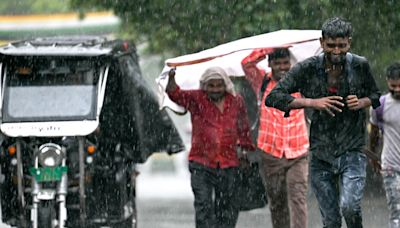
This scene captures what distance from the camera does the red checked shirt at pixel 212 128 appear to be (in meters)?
10.0

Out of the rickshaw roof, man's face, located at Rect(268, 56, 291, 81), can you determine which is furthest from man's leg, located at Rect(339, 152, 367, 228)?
the rickshaw roof

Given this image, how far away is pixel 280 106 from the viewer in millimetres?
8086

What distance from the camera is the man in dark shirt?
7973mm

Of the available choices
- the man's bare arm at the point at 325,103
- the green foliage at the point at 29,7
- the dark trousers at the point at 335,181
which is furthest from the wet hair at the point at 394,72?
the green foliage at the point at 29,7

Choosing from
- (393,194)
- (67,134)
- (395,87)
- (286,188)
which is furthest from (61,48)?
(393,194)

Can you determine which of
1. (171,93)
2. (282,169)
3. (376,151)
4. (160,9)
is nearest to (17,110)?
(171,93)

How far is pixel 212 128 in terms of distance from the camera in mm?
10078

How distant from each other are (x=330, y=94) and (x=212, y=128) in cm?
215

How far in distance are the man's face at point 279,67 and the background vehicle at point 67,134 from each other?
1.77m

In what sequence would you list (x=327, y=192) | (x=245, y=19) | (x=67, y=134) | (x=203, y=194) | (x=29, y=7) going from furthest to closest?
1. (x=29, y=7)
2. (x=245, y=19)
3. (x=67, y=134)
4. (x=203, y=194)
5. (x=327, y=192)

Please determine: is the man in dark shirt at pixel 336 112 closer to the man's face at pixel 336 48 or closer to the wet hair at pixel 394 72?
the man's face at pixel 336 48

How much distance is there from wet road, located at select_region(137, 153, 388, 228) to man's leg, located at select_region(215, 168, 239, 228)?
3257 millimetres

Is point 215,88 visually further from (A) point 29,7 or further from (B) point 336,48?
(A) point 29,7

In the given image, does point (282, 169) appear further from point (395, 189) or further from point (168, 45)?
point (168, 45)
